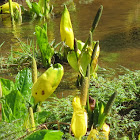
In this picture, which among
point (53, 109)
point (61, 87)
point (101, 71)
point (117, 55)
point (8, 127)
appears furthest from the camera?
point (117, 55)

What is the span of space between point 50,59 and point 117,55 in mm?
636

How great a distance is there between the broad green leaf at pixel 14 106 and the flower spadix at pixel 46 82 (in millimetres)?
79

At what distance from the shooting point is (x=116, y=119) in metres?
1.50

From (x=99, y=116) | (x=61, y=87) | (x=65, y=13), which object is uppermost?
(x=65, y=13)

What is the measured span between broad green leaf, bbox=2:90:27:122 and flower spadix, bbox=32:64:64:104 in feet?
0.26

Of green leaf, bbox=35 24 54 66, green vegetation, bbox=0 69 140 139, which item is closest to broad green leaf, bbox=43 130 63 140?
green vegetation, bbox=0 69 140 139

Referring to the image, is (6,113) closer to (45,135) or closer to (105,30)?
(45,135)

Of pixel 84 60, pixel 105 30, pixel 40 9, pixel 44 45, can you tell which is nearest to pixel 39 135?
pixel 84 60

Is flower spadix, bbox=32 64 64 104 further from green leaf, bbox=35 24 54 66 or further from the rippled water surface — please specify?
the rippled water surface

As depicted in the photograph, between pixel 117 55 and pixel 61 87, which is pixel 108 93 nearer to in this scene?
pixel 61 87

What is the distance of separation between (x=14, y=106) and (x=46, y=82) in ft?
0.56

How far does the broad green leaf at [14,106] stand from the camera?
1.29 metres

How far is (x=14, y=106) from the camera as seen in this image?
130 cm

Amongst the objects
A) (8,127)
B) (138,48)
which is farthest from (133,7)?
(8,127)
